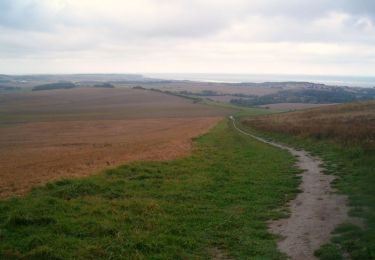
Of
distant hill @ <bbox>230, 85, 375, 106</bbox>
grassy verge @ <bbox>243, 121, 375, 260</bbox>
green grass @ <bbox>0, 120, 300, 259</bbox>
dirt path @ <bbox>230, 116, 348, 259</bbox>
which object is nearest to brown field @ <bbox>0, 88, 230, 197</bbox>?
green grass @ <bbox>0, 120, 300, 259</bbox>

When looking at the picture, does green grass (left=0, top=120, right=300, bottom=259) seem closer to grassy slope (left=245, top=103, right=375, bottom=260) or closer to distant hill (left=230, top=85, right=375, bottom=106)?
grassy slope (left=245, top=103, right=375, bottom=260)

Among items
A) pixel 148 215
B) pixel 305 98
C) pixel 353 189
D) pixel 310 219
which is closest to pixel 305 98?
pixel 305 98

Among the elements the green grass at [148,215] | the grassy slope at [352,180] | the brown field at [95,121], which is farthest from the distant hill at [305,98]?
the green grass at [148,215]

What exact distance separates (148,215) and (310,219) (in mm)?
4655

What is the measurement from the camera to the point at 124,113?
357 feet

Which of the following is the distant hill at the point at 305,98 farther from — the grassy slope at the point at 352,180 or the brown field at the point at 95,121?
the grassy slope at the point at 352,180

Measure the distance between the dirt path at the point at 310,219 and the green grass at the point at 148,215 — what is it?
1.31ft

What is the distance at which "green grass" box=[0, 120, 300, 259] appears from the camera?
389 inches

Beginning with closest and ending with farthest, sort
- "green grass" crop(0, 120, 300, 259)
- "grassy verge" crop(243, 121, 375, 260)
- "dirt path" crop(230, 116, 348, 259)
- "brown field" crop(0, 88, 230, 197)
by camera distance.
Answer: "grassy verge" crop(243, 121, 375, 260), "green grass" crop(0, 120, 300, 259), "dirt path" crop(230, 116, 348, 259), "brown field" crop(0, 88, 230, 197)

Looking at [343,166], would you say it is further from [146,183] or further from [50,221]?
[50,221]

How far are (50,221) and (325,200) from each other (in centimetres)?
896

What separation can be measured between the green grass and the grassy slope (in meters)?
1.59

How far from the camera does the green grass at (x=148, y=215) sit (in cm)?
989

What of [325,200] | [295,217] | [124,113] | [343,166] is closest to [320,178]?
[343,166]
